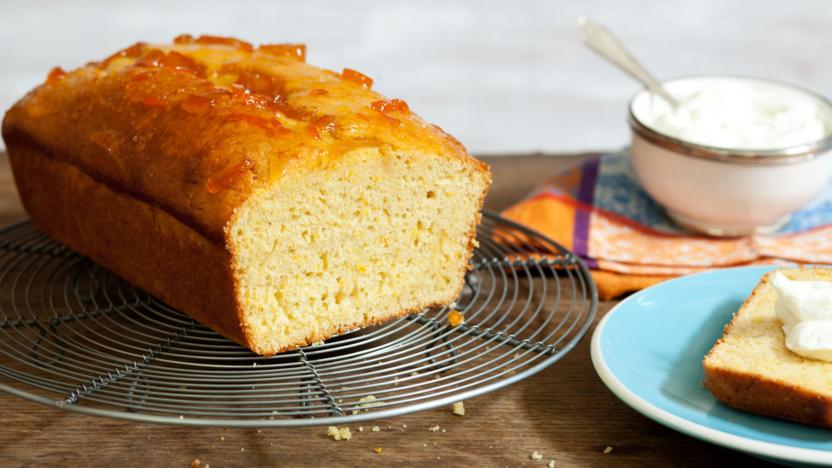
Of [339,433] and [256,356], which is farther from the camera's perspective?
[256,356]

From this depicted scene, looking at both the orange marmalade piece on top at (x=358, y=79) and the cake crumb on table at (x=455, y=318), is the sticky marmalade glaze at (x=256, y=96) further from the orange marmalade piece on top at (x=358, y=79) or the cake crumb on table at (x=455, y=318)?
the cake crumb on table at (x=455, y=318)

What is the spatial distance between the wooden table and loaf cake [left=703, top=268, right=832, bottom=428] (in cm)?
14

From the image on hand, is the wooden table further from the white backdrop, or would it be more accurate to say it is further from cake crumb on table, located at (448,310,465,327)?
the white backdrop

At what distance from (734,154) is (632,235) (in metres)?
0.45

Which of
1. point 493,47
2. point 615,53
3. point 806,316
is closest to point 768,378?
point 806,316

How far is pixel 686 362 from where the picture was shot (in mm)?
2354

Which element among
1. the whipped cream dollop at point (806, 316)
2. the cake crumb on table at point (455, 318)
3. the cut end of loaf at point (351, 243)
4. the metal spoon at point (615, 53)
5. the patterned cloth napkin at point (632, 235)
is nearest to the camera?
the whipped cream dollop at point (806, 316)

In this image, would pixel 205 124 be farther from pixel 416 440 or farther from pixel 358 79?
pixel 416 440

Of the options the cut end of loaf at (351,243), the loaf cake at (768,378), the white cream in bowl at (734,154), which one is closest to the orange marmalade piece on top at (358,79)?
the cut end of loaf at (351,243)

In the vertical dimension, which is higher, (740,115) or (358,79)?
(358,79)

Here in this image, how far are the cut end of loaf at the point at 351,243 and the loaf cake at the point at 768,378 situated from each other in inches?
30.9

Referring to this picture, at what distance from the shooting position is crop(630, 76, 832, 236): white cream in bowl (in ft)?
10.3

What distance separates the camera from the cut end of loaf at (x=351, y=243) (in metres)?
2.34

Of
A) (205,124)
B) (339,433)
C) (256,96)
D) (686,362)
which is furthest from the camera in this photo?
(256,96)
